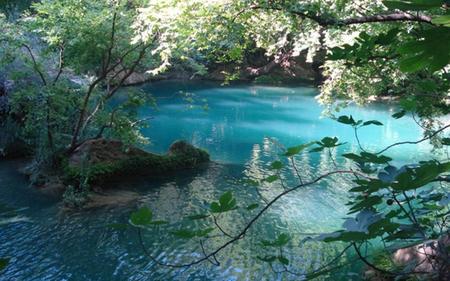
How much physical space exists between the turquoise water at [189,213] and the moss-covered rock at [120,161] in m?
0.43

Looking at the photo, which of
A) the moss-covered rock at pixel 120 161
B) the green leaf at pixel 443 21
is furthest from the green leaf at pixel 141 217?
the moss-covered rock at pixel 120 161

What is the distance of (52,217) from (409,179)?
7.95 metres

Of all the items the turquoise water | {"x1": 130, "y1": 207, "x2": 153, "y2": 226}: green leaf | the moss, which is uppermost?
{"x1": 130, "y1": 207, "x2": 153, "y2": 226}: green leaf

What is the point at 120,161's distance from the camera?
1052 centimetres

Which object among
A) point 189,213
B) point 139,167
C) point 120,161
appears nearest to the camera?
point 189,213

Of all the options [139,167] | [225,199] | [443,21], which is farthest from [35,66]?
[443,21]

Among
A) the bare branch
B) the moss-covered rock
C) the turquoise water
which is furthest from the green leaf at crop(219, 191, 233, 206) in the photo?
the bare branch

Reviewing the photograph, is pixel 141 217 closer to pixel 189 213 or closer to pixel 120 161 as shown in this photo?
pixel 189 213

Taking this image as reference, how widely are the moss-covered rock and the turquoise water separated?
17.1 inches

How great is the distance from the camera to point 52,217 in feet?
26.4

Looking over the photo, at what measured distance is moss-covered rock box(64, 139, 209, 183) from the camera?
32.0ft

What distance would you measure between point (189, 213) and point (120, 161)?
2825 millimetres

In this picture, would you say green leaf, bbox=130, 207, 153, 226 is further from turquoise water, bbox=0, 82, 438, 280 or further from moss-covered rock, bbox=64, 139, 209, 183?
moss-covered rock, bbox=64, 139, 209, 183

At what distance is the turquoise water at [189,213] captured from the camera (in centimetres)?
622
